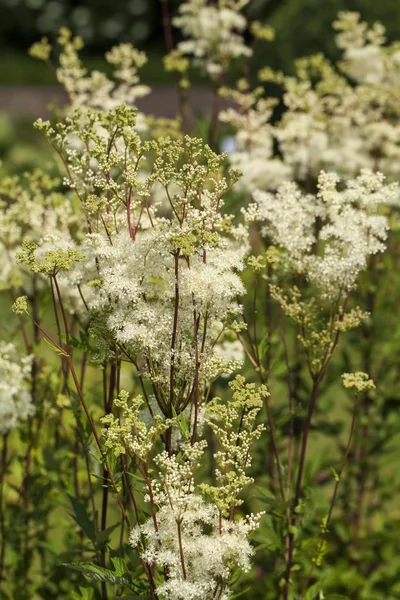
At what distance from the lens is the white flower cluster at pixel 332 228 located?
2.34 m

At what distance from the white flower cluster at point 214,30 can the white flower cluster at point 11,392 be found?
1851 mm

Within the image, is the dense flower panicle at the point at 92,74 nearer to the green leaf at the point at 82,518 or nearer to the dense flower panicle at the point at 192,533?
the green leaf at the point at 82,518

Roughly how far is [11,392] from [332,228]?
1.18 m

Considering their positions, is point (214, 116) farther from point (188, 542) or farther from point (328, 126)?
point (188, 542)

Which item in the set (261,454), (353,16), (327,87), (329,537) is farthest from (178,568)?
(353,16)

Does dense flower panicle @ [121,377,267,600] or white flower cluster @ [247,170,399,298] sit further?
white flower cluster @ [247,170,399,298]

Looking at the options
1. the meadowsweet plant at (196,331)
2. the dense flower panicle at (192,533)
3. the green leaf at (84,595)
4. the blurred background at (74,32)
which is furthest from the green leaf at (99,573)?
the blurred background at (74,32)

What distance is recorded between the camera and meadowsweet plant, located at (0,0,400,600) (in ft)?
6.59

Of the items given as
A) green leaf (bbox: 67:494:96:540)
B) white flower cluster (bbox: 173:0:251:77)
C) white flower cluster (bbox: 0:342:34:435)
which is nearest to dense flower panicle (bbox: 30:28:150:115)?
white flower cluster (bbox: 173:0:251:77)

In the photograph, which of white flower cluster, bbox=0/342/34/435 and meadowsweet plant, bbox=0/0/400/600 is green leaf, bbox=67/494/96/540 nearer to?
meadowsweet plant, bbox=0/0/400/600

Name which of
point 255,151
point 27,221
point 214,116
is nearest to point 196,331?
point 27,221

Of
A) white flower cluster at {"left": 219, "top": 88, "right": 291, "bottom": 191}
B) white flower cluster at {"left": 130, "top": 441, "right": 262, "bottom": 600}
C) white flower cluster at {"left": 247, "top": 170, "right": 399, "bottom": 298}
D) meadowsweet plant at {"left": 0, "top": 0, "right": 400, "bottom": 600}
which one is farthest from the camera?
white flower cluster at {"left": 219, "top": 88, "right": 291, "bottom": 191}

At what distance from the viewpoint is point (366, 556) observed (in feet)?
13.1

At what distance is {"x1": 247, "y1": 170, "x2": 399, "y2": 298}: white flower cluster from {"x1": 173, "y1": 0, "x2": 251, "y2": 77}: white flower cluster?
161 centimetres
